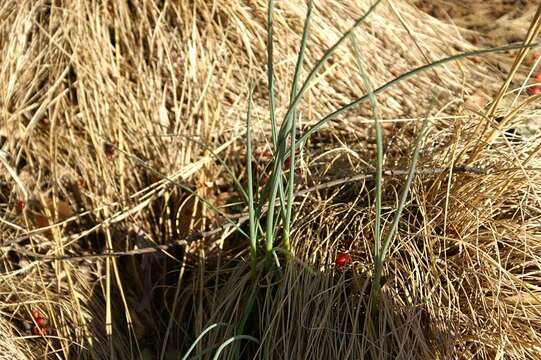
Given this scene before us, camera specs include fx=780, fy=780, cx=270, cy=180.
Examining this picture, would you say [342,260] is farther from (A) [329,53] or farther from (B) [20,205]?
(B) [20,205]

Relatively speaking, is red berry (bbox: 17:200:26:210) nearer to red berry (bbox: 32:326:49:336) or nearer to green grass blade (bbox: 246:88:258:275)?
red berry (bbox: 32:326:49:336)

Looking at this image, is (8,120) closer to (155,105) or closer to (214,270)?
(155,105)

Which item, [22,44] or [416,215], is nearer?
[416,215]

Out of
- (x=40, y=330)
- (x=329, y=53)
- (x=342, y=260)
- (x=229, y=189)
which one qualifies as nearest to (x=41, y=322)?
(x=40, y=330)

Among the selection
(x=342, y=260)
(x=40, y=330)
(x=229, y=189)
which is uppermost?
(x=342, y=260)

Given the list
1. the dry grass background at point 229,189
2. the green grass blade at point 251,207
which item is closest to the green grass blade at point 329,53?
the green grass blade at point 251,207

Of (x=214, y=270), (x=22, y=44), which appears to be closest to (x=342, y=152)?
(x=214, y=270)
